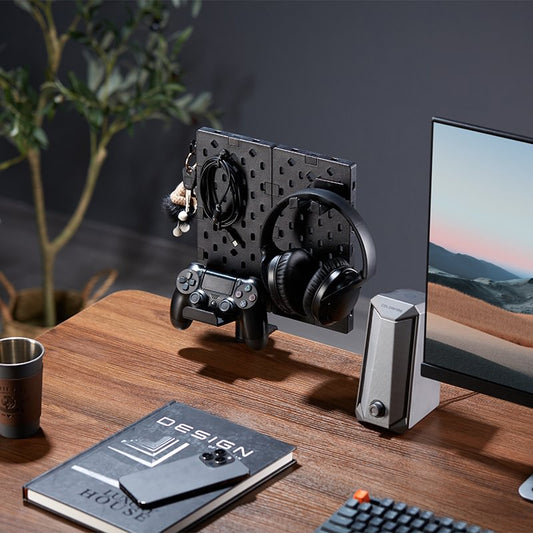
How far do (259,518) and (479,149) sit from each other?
1.90 feet

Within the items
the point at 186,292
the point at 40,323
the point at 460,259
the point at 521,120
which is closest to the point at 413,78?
the point at 521,120

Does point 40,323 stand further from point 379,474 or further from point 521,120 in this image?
point 379,474

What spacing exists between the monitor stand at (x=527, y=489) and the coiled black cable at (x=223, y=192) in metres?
0.63

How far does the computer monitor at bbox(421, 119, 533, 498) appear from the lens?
1370 mm

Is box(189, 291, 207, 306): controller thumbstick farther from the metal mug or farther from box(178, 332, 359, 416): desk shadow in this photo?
the metal mug

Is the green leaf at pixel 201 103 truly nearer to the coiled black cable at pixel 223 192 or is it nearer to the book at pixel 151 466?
the coiled black cable at pixel 223 192

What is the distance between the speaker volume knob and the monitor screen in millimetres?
97

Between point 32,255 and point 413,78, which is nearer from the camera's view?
point 413,78

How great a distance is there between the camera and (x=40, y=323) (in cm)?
345

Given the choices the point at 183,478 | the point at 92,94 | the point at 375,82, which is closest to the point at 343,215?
the point at 183,478

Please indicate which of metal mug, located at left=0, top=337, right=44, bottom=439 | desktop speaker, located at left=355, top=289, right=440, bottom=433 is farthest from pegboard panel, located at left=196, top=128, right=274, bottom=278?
metal mug, located at left=0, top=337, right=44, bottom=439

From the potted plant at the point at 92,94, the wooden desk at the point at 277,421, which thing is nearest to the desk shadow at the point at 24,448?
the wooden desk at the point at 277,421

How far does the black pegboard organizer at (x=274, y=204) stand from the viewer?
1.63m

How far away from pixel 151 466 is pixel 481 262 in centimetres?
A: 55
